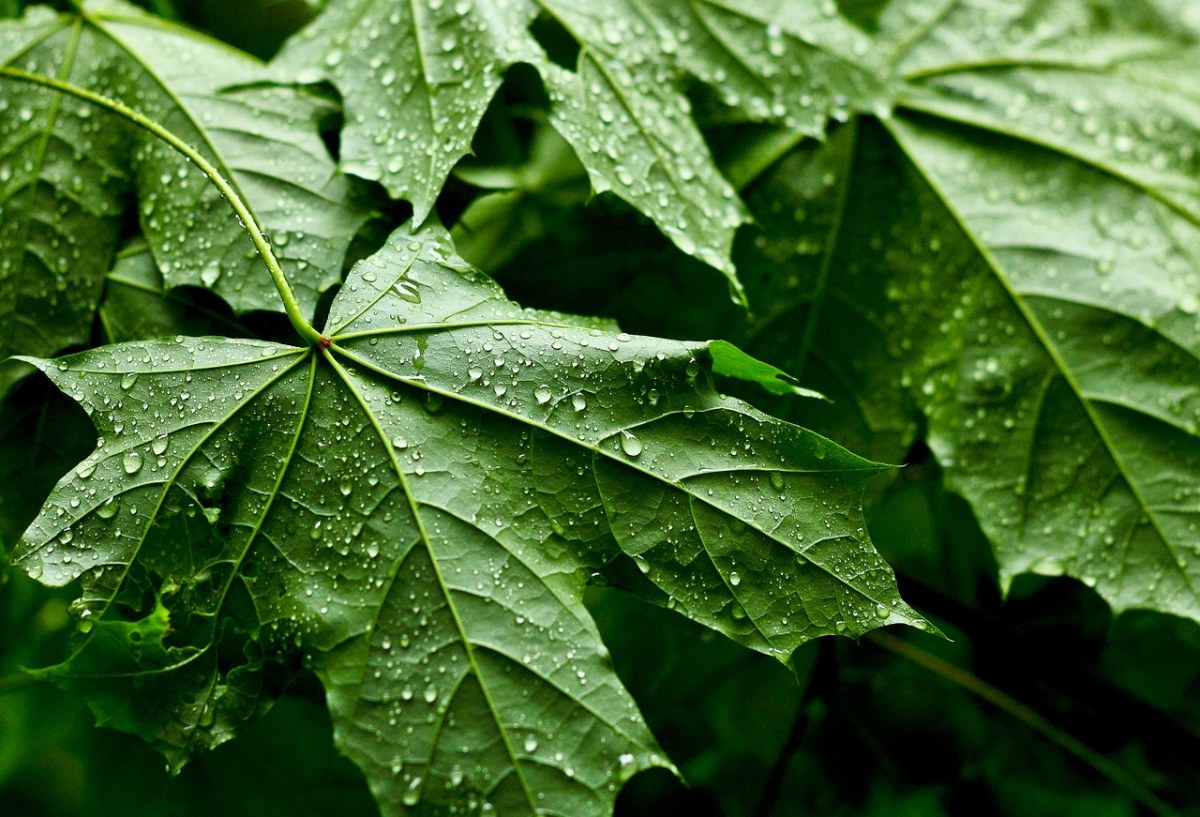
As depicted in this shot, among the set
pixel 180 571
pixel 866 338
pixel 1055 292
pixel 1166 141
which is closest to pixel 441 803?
pixel 180 571

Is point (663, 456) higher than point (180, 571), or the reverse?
point (663, 456)

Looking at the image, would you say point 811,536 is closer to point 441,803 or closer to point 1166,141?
point 441,803

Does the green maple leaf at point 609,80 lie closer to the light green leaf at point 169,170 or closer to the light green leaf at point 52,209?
the light green leaf at point 169,170

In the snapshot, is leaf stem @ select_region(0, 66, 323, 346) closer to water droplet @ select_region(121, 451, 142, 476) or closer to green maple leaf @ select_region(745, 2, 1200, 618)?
water droplet @ select_region(121, 451, 142, 476)

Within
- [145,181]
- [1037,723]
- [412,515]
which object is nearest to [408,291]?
[412,515]

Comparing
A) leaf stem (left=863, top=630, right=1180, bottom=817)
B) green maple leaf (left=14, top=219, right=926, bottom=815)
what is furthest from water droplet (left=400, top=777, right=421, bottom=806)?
leaf stem (left=863, top=630, right=1180, bottom=817)

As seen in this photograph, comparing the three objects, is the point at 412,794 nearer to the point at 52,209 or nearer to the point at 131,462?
the point at 131,462

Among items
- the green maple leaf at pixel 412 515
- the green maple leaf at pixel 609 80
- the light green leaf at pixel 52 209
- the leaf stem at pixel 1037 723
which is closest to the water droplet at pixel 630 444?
the green maple leaf at pixel 412 515
